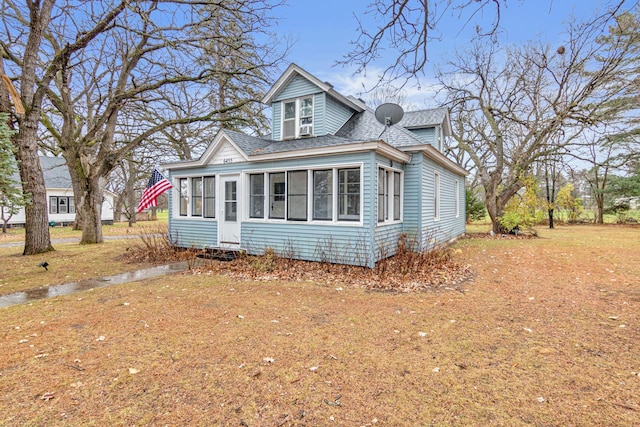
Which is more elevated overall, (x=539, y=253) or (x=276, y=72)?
(x=276, y=72)

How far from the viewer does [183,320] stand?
15.0ft

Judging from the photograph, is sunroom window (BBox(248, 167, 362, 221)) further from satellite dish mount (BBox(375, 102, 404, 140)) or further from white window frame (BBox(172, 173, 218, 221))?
satellite dish mount (BBox(375, 102, 404, 140))

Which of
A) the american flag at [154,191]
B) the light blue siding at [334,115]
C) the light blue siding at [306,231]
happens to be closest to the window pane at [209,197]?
the light blue siding at [306,231]

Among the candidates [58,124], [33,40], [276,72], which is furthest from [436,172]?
[58,124]

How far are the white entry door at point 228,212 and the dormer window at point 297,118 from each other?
96.3 inches

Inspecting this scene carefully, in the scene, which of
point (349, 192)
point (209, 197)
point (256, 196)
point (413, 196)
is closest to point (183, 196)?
point (209, 197)

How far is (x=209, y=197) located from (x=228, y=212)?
1.00 metres

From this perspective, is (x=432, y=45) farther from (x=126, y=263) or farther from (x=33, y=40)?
(x=33, y=40)

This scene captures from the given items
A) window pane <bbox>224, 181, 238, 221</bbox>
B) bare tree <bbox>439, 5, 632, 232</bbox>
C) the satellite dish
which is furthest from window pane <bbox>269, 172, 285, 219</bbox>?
bare tree <bbox>439, 5, 632, 232</bbox>

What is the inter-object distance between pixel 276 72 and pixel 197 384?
447 inches

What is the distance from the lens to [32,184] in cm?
1025

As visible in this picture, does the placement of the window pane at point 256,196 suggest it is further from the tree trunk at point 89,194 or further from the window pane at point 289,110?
the tree trunk at point 89,194

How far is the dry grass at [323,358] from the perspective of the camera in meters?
2.53

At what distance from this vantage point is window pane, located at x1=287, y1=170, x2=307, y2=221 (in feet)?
29.9
